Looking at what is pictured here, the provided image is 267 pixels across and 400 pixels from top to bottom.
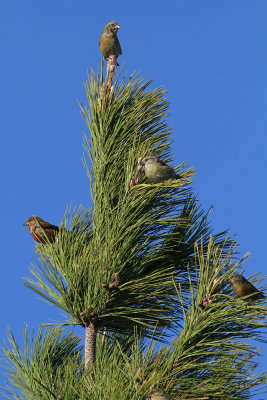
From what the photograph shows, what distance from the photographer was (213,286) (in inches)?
146

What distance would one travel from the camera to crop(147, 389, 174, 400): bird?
328 centimetres

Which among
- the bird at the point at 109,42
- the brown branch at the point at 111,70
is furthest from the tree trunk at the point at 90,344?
the bird at the point at 109,42

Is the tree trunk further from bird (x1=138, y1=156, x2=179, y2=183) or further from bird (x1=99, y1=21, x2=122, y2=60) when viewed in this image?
bird (x1=99, y1=21, x2=122, y2=60)

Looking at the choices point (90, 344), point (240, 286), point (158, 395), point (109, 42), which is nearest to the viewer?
point (158, 395)

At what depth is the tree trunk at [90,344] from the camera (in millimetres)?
3895

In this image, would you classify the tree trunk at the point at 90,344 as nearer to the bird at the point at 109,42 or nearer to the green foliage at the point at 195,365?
the green foliage at the point at 195,365

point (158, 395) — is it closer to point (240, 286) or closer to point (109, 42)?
point (240, 286)

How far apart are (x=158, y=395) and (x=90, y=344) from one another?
29.7 inches

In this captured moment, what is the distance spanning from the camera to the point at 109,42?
22.8 feet

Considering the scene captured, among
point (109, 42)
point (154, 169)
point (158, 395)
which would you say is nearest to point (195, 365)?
point (158, 395)

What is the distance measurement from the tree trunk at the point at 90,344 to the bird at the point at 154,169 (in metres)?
0.97

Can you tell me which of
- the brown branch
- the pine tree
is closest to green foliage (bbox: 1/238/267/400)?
the pine tree

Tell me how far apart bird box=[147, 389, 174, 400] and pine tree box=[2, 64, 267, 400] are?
0.07 metres

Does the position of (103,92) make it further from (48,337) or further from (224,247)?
(48,337)
